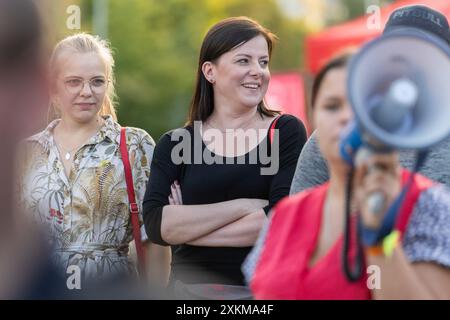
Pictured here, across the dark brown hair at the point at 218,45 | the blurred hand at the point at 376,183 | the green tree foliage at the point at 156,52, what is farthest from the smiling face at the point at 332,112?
the green tree foliage at the point at 156,52

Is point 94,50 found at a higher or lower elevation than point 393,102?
higher

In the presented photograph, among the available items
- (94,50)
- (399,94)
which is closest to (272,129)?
(94,50)

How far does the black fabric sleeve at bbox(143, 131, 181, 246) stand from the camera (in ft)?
12.5

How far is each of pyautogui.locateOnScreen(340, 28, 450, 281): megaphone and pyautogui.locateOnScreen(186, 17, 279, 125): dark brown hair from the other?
6.28ft

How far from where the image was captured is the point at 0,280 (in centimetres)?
134

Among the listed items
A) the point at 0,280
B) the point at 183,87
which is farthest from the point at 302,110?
the point at 183,87

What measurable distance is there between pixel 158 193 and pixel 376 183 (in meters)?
2.00

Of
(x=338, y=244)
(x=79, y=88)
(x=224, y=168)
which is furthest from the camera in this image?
(x=79, y=88)

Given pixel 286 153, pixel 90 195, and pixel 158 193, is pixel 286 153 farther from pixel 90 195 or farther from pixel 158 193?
pixel 90 195

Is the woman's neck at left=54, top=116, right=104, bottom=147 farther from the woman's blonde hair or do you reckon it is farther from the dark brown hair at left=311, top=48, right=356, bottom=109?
the dark brown hair at left=311, top=48, right=356, bottom=109

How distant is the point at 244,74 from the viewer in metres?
3.97

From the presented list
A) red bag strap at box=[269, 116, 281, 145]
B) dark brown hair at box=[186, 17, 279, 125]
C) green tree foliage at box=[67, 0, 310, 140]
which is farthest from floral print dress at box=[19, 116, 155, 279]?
green tree foliage at box=[67, 0, 310, 140]
